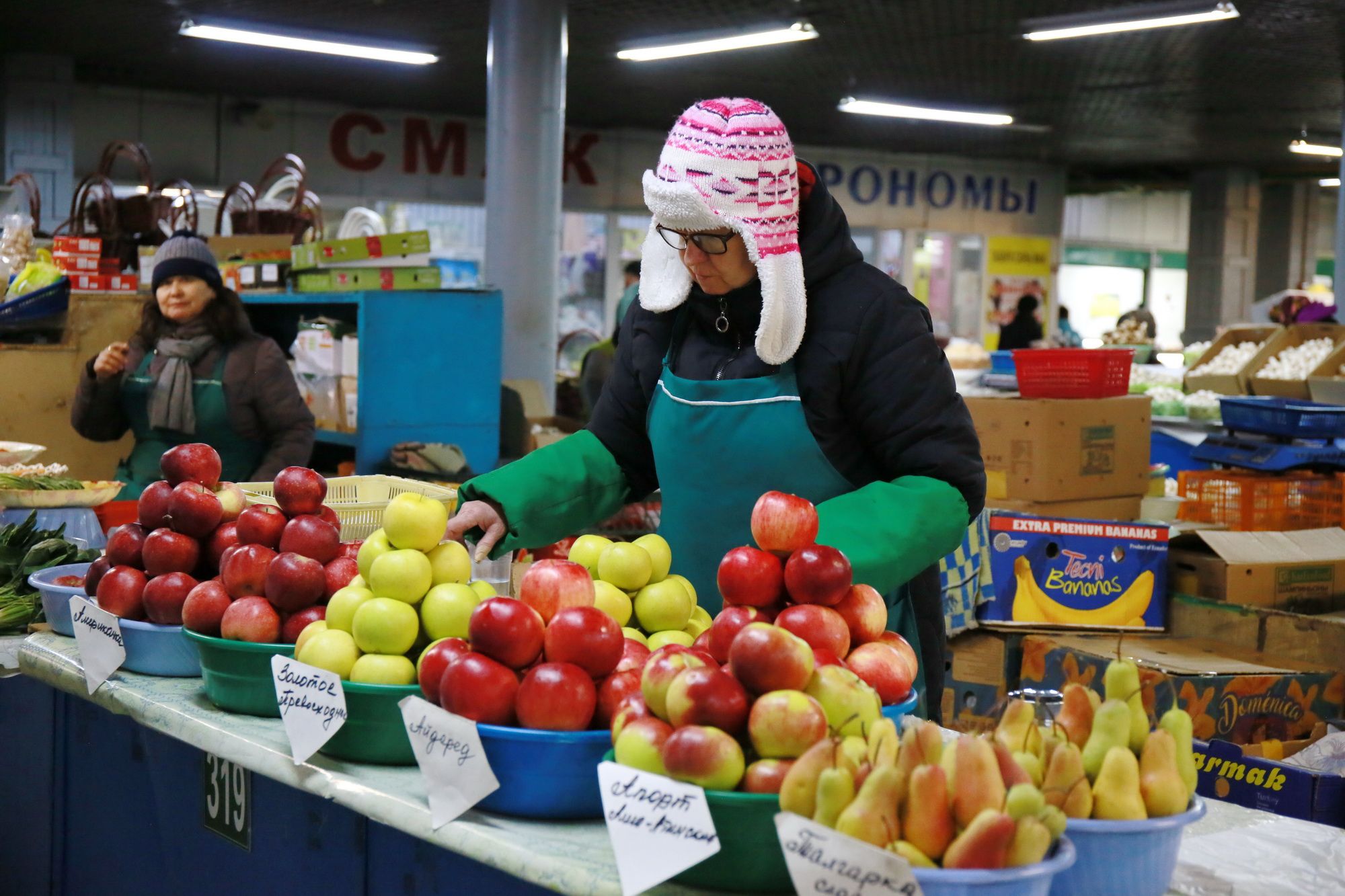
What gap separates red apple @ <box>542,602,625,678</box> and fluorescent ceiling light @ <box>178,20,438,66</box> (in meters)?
9.26

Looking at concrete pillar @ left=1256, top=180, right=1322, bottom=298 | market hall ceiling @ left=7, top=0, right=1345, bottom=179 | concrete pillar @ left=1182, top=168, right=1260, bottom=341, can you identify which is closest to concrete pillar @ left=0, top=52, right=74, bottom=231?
market hall ceiling @ left=7, top=0, right=1345, bottom=179

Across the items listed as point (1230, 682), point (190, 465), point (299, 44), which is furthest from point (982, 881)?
point (299, 44)

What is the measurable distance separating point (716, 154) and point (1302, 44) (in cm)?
955

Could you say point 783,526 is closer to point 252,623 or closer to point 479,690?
point 479,690

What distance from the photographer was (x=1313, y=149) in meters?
15.0

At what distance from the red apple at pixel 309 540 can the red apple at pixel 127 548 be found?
35 cm

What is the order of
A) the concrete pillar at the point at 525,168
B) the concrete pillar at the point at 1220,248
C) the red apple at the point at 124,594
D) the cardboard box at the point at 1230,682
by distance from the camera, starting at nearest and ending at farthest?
the red apple at the point at 124,594, the cardboard box at the point at 1230,682, the concrete pillar at the point at 525,168, the concrete pillar at the point at 1220,248

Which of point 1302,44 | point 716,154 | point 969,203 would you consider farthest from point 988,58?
point 716,154

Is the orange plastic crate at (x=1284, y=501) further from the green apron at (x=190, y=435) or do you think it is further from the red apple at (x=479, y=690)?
the red apple at (x=479, y=690)

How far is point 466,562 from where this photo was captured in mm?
1813

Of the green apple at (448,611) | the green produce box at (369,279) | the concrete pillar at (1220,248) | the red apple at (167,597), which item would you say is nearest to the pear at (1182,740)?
the green apple at (448,611)

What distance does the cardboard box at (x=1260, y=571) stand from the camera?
4.34 meters

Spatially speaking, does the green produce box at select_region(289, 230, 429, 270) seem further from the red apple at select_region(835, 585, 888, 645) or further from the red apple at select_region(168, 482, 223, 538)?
the red apple at select_region(835, 585, 888, 645)

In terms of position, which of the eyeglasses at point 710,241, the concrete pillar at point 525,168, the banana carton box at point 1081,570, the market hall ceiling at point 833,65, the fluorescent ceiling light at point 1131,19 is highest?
the market hall ceiling at point 833,65
